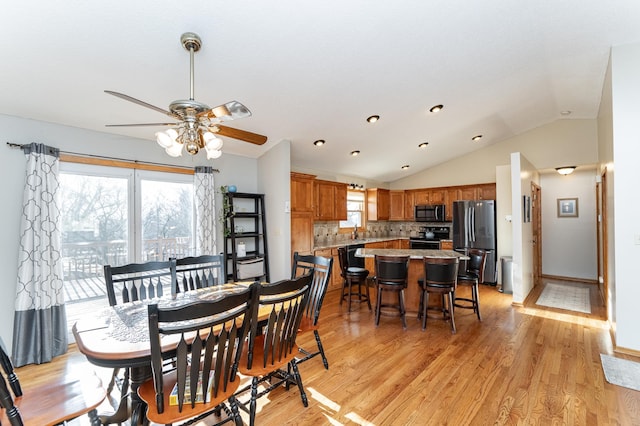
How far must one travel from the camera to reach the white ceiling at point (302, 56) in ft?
7.06

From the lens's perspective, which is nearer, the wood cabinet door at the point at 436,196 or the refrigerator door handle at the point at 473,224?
the refrigerator door handle at the point at 473,224

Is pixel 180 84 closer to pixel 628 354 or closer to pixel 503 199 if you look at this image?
pixel 628 354

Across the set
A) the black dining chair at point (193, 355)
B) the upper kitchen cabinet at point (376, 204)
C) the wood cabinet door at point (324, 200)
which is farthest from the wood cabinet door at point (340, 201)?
the black dining chair at point (193, 355)

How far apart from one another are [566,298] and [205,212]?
19.8 ft

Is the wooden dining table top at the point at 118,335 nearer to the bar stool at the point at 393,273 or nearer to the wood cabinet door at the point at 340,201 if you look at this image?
the bar stool at the point at 393,273

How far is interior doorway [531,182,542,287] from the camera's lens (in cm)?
594

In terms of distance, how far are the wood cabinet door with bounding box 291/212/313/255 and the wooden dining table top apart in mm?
Answer: 2693

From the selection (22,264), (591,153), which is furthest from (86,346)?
(591,153)

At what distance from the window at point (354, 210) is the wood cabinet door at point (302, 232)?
175 cm

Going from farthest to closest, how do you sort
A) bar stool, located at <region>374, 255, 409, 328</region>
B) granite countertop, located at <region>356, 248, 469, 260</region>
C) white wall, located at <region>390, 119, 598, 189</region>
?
white wall, located at <region>390, 119, 598, 189</region> < granite countertop, located at <region>356, 248, 469, 260</region> < bar stool, located at <region>374, 255, 409, 328</region>

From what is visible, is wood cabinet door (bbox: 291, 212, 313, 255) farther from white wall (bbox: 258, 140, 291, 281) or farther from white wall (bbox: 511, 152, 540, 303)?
white wall (bbox: 511, 152, 540, 303)

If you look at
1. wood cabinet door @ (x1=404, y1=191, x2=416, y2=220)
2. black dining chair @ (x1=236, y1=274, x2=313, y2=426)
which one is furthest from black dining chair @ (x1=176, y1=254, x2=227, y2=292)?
wood cabinet door @ (x1=404, y1=191, x2=416, y2=220)

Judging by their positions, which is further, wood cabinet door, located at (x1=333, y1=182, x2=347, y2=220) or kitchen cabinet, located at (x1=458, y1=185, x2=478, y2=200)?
kitchen cabinet, located at (x1=458, y1=185, x2=478, y2=200)

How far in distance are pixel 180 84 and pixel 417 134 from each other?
12.8 ft
